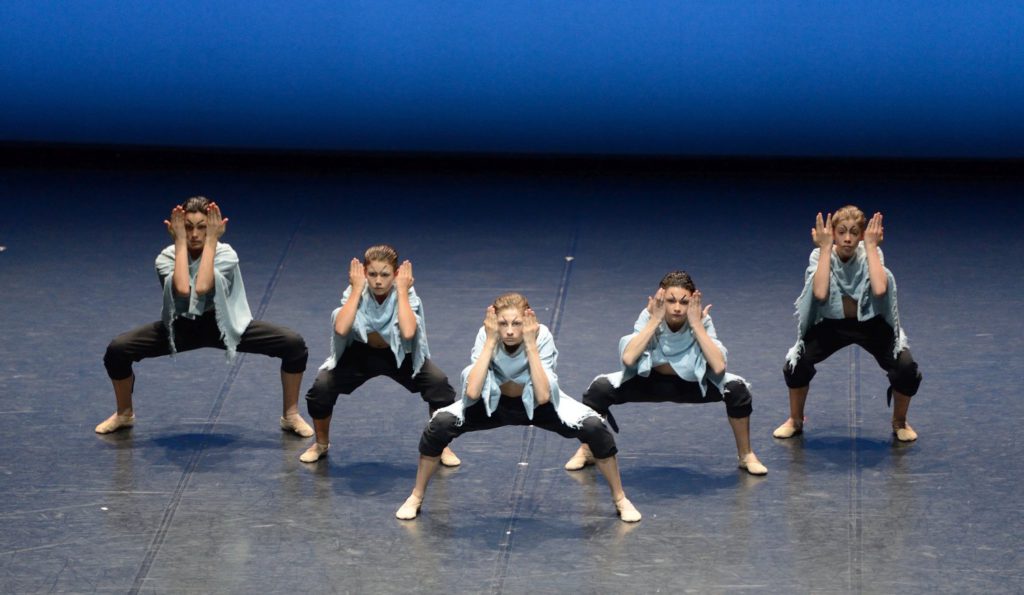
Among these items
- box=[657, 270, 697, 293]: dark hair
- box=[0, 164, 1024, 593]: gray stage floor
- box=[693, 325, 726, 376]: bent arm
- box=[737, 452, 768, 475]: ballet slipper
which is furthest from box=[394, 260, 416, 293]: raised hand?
box=[737, 452, 768, 475]: ballet slipper

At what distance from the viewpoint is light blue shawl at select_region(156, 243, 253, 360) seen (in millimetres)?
5551

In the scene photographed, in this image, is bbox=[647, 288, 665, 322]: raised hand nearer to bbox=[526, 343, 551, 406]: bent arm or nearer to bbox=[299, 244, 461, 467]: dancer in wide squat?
bbox=[526, 343, 551, 406]: bent arm

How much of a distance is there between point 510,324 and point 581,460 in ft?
2.24

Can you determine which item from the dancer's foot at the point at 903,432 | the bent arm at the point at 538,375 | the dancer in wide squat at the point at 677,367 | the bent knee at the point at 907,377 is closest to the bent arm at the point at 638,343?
the dancer in wide squat at the point at 677,367

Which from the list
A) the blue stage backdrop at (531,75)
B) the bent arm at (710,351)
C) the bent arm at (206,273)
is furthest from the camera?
the blue stage backdrop at (531,75)

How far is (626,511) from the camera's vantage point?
499 centimetres

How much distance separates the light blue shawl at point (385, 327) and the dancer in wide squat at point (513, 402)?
32cm

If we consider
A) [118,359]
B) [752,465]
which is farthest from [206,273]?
[752,465]

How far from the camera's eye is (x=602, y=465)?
197 inches

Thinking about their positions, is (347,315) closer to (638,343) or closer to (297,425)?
(297,425)

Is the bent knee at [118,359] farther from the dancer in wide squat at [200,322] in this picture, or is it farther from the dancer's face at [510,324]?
the dancer's face at [510,324]

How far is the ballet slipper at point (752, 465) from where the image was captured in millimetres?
5293

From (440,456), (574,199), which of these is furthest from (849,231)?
(574,199)

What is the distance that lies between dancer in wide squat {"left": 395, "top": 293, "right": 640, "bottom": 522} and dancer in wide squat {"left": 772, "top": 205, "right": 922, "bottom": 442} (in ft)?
2.95
